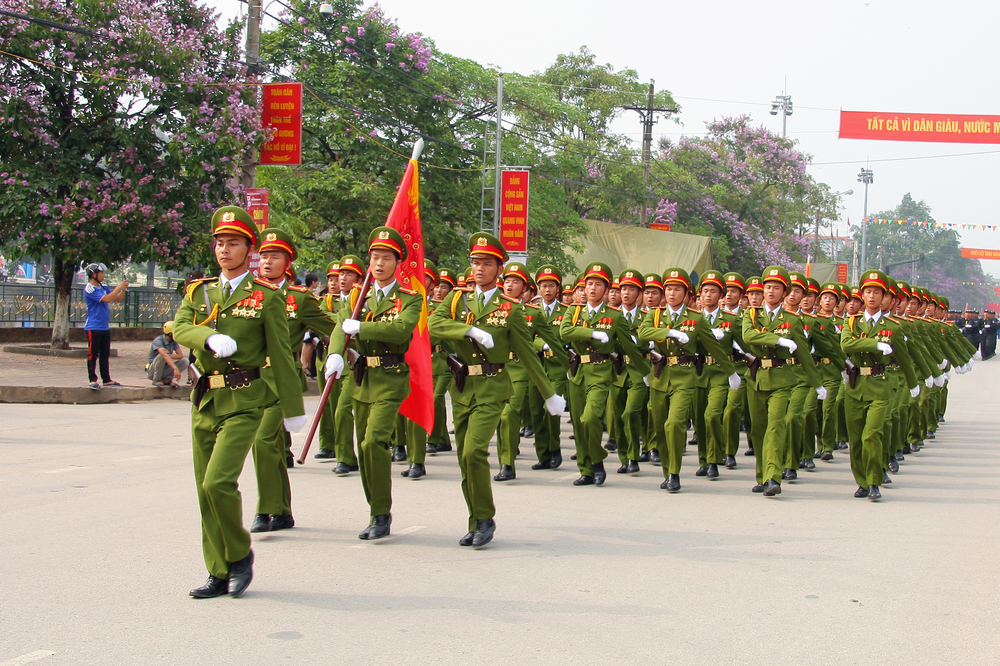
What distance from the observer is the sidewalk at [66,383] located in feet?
48.3

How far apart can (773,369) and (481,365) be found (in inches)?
147

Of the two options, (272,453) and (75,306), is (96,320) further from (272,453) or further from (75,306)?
(75,306)

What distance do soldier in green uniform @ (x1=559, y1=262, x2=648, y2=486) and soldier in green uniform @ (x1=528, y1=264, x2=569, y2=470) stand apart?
0.29 meters

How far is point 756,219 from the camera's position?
1976 inches

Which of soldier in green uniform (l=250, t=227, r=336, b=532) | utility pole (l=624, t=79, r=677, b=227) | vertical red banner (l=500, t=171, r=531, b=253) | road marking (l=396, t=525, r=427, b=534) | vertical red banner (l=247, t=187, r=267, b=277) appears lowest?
road marking (l=396, t=525, r=427, b=534)

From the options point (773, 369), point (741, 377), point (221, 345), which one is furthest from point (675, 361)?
point (221, 345)

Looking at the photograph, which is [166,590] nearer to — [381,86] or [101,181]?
[101,181]

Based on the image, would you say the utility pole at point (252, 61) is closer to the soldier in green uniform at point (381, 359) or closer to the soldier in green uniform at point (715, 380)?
the soldier in green uniform at point (715, 380)

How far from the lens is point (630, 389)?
36.2 ft

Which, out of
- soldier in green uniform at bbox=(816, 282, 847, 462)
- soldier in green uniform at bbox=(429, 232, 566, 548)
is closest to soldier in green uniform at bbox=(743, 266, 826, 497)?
soldier in green uniform at bbox=(816, 282, 847, 462)

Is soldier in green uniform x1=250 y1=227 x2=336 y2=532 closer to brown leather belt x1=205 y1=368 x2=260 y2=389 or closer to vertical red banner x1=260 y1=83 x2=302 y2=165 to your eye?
brown leather belt x1=205 y1=368 x2=260 y2=389

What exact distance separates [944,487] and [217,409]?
798cm

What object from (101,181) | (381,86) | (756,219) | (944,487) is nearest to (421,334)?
(944,487)

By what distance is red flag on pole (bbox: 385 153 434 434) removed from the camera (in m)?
7.34
